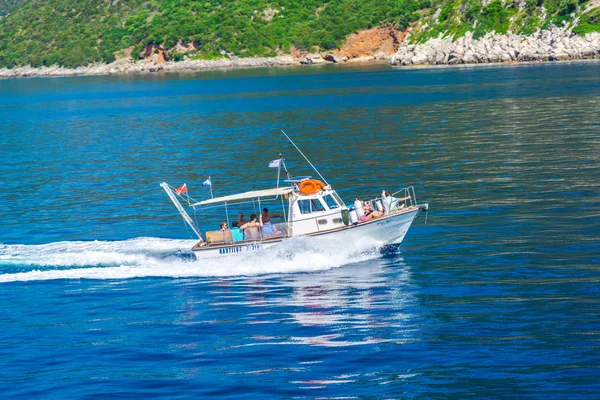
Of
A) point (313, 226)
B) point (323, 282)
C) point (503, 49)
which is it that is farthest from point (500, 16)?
point (323, 282)

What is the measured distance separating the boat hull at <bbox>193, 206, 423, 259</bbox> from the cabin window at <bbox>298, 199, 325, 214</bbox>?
3.82 ft

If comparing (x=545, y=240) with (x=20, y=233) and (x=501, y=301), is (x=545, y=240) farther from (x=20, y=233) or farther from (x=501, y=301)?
(x=20, y=233)

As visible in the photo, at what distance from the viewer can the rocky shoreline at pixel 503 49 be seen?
154 meters

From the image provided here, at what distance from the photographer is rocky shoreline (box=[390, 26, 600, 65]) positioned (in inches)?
6078

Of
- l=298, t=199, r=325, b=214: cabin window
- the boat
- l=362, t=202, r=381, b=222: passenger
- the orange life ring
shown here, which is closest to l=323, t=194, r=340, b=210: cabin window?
the boat

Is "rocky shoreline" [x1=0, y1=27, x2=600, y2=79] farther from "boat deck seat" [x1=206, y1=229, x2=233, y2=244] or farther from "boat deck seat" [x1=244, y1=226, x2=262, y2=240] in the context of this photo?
"boat deck seat" [x1=206, y1=229, x2=233, y2=244]

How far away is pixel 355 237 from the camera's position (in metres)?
37.6

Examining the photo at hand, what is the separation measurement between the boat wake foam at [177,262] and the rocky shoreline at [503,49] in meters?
127

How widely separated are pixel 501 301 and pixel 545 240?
8799 millimetres

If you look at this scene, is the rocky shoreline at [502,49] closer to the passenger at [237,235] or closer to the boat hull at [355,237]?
the boat hull at [355,237]

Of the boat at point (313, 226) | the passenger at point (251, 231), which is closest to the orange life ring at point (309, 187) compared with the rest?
the boat at point (313, 226)

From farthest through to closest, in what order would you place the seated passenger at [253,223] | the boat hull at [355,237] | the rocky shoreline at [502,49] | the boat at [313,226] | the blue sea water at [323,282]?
the rocky shoreline at [502,49]
the seated passenger at [253,223]
the boat at [313,226]
the boat hull at [355,237]
the blue sea water at [323,282]

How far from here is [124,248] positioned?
4056cm

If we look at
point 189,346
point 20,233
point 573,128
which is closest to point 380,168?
point 573,128
